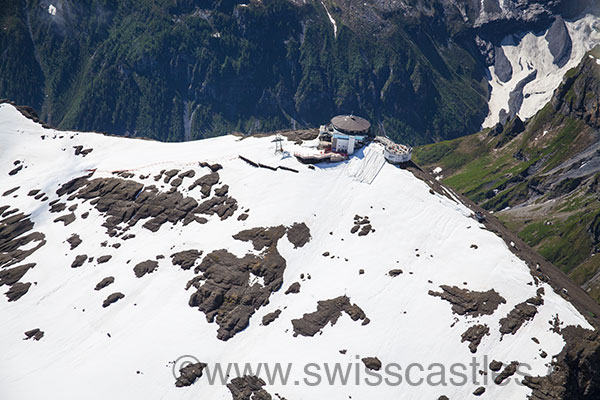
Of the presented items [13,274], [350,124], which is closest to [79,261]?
[13,274]

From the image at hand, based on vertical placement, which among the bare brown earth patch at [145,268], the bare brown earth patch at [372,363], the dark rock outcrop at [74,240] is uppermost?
the bare brown earth patch at [372,363]

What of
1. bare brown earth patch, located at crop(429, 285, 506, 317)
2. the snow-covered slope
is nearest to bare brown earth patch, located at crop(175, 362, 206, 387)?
the snow-covered slope

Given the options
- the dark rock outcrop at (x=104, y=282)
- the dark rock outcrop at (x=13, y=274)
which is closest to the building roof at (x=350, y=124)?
the dark rock outcrop at (x=104, y=282)

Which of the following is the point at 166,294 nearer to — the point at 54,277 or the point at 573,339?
the point at 54,277

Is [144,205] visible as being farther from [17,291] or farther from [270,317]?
[270,317]

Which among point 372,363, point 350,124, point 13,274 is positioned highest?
point 350,124

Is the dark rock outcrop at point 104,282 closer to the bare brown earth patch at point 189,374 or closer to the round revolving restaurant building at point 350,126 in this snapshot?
the bare brown earth patch at point 189,374
